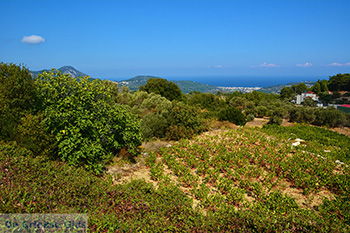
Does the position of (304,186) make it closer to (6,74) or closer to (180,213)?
(180,213)

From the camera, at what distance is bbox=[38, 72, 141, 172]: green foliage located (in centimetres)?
669

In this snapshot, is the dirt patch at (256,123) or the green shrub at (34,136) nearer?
the green shrub at (34,136)

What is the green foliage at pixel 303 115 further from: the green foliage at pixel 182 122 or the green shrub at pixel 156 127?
the green shrub at pixel 156 127

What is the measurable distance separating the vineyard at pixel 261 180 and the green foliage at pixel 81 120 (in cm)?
174

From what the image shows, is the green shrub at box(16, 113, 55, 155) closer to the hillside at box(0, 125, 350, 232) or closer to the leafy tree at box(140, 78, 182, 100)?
the hillside at box(0, 125, 350, 232)

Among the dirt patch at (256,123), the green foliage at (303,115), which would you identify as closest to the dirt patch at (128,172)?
the dirt patch at (256,123)

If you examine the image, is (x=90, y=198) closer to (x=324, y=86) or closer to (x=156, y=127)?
(x=156, y=127)

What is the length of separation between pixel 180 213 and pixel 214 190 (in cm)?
198

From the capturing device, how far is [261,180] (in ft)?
22.8

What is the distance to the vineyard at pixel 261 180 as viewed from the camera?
187 inches

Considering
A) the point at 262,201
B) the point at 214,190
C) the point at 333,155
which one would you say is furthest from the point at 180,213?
the point at 333,155

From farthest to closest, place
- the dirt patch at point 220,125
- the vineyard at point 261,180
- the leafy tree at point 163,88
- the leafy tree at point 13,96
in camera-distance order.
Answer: the leafy tree at point 163,88, the dirt patch at point 220,125, the leafy tree at point 13,96, the vineyard at point 261,180

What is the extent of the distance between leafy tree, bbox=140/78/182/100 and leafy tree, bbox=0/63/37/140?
20955 millimetres

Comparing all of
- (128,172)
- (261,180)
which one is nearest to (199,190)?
(261,180)
